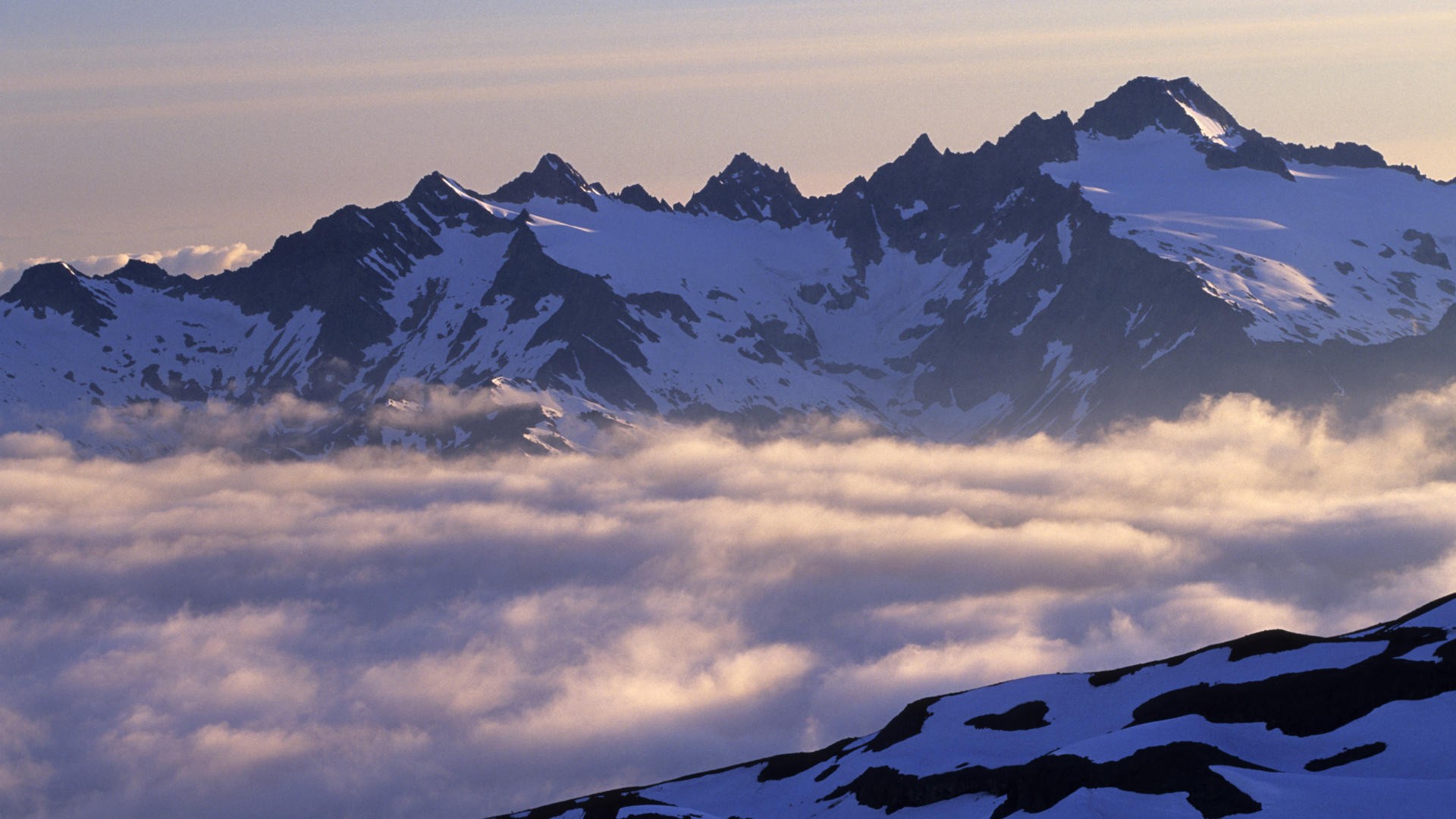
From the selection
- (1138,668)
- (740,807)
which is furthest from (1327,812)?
(740,807)

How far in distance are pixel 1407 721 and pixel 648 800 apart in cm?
6083

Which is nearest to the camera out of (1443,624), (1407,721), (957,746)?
(1407,721)

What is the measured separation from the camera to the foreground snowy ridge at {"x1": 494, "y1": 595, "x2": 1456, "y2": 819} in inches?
3866

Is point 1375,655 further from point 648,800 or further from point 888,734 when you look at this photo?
point 648,800

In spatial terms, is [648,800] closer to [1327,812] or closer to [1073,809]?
[1073,809]

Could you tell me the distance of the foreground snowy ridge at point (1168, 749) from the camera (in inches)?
3866

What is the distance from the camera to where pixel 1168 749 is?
10606 centimetres

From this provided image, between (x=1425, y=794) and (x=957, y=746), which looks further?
(x=957, y=746)

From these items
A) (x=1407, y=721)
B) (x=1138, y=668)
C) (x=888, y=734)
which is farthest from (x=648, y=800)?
(x=1407, y=721)

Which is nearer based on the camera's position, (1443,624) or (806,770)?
(1443,624)

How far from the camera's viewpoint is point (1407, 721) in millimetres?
105062

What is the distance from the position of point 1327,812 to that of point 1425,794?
5.04 meters

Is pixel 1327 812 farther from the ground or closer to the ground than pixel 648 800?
closer to the ground

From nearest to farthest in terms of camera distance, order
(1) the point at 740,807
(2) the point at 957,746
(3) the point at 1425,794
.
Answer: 1. (3) the point at 1425,794
2. (2) the point at 957,746
3. (1) the point at 740,807
